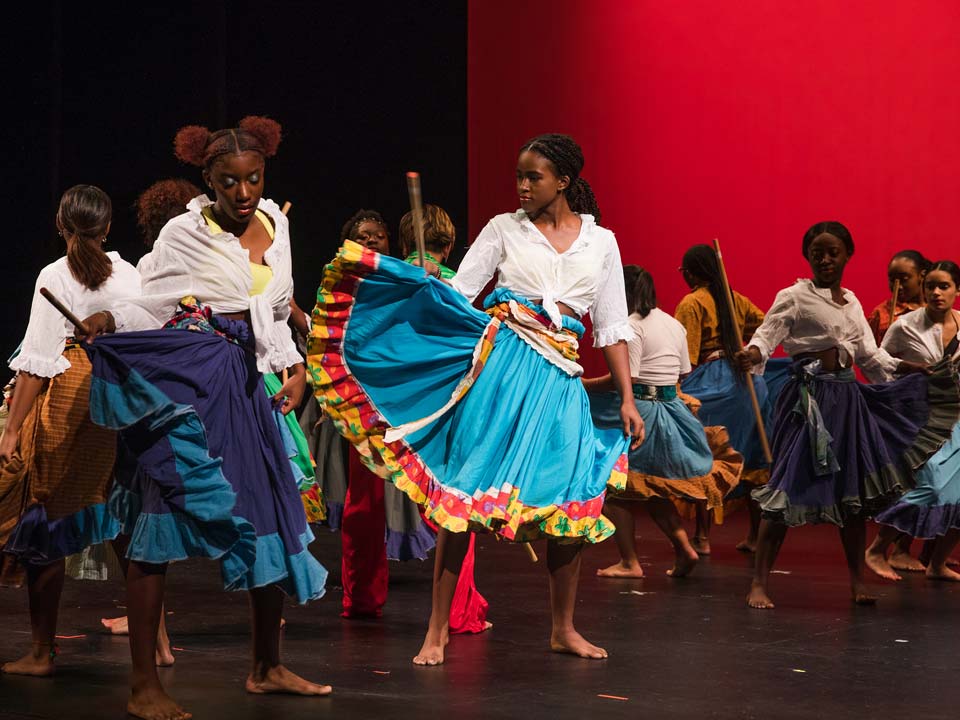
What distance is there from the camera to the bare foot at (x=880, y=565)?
6.32 meters

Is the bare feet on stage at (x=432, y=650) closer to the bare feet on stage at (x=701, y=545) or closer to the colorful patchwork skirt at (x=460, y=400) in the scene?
the colorful patchwork skirt at (x=460, y=400)

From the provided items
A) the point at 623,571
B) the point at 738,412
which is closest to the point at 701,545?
the point at 738,412

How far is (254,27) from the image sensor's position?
30.4 ft

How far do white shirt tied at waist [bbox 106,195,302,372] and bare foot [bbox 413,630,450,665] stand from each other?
102 cm

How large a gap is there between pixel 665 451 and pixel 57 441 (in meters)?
3.07

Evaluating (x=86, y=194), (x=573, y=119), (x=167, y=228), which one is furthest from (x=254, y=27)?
(x=167, y=228)

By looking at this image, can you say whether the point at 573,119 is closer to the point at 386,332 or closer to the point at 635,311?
the point at 635,311

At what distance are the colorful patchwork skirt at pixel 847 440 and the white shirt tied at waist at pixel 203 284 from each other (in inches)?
96.6

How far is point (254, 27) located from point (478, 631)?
5.57 meters

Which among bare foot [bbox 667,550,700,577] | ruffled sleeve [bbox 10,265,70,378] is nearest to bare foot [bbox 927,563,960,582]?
bare foot [bbox 667,550,700,577]

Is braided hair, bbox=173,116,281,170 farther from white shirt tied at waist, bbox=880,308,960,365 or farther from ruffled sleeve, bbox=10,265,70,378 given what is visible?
white shirt tied at waist, bbox=880,308,960,365

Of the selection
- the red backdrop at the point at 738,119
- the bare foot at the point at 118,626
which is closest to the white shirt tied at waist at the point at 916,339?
the red backdrop at the point at 738,119

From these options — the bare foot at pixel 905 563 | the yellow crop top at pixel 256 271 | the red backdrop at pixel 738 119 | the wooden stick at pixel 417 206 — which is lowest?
the bare foot at pixel 905 563

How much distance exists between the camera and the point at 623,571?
6.27m
